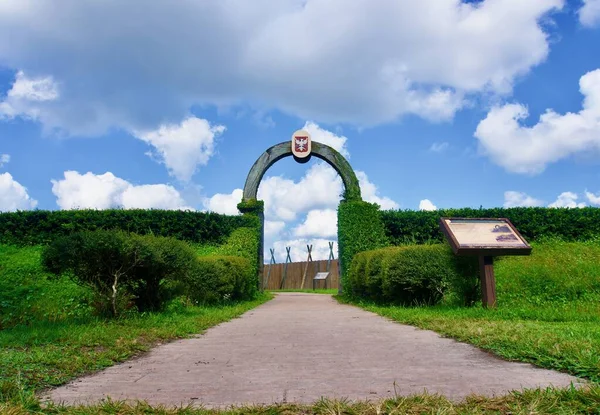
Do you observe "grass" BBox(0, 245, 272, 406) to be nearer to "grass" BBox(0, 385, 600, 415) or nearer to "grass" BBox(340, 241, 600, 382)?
"grass" BBox(0, 385, 600, 415)

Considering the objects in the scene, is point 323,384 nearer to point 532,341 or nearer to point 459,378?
point 459,378

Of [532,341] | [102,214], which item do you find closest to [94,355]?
[532,341]

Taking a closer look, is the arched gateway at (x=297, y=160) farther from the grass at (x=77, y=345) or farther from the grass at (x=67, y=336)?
the grass at (x=77, y=345)

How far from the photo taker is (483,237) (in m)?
9.14

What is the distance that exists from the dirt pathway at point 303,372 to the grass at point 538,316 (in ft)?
0.85

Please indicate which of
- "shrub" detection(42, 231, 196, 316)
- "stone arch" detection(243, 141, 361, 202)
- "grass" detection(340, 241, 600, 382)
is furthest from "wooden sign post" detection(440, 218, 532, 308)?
"stone arch" detection(243, 141, 361, 202)

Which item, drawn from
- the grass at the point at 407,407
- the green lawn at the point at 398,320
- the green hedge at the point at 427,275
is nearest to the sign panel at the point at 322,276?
the green lawn at the point at 398,320

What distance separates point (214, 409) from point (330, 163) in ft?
55.1

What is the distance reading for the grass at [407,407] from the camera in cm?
276

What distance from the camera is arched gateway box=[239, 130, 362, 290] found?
61.4ft

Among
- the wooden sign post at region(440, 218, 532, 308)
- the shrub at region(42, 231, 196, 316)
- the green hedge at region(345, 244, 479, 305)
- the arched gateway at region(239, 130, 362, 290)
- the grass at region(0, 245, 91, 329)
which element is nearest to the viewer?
the shrub at region(42, 231, 196, 316)

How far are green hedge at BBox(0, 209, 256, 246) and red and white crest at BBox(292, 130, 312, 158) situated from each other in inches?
161

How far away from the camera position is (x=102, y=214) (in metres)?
20.3

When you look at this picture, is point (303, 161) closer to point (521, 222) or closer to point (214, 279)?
point (214, 279)
